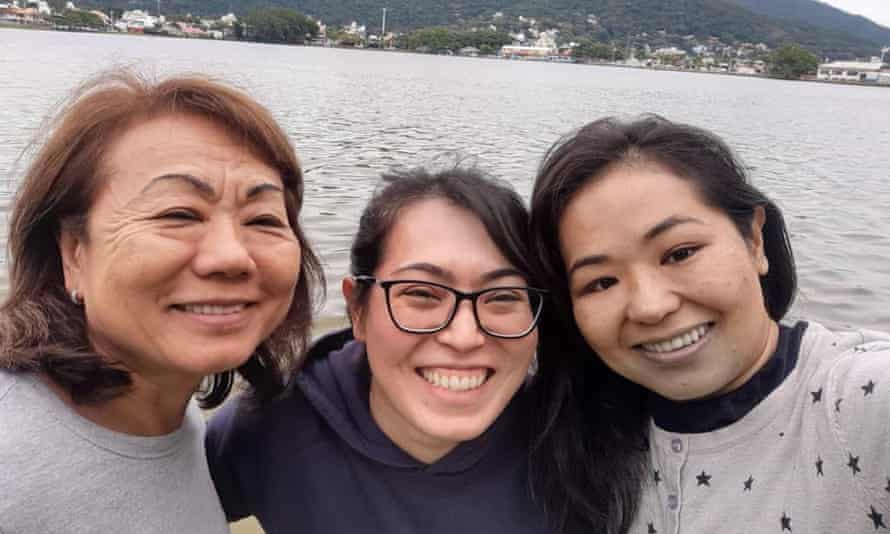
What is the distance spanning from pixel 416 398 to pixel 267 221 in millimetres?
679

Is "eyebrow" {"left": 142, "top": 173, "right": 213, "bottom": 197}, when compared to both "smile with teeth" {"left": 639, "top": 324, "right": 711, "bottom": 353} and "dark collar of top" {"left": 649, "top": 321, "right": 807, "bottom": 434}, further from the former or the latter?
"dark collar of top" {"left": 649, "top": 321, "right": 807, "bottom": 434}

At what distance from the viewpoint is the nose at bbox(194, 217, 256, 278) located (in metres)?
1.77

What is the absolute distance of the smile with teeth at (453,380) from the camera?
81.4 inches

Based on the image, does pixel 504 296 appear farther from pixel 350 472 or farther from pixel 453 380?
pixel 350 472

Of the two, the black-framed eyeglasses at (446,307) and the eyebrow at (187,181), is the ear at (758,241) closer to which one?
the black-framed eyeglasses at (446,307)

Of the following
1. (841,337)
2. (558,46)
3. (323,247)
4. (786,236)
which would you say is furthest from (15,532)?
(558,46)

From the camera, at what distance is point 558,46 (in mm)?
141250

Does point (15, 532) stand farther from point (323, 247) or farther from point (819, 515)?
point (323, 247)

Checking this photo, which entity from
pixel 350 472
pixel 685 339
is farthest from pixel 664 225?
pixel 350 472

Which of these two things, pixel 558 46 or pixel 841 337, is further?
pixel 558 46

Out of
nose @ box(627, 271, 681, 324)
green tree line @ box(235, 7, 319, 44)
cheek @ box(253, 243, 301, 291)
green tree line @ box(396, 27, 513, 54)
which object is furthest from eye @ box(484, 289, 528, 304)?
green tree line @ box(396, 27, 513, 54)

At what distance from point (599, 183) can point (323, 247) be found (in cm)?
641

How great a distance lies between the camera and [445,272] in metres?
2.08

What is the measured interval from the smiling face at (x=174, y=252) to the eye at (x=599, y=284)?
934 millimetres
